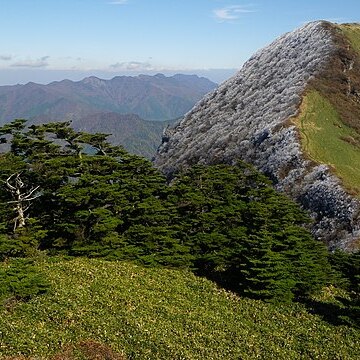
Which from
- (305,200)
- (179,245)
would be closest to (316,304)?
(179,245)

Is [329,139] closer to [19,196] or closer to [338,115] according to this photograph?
[338,115]

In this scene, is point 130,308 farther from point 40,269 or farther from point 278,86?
point 278,86

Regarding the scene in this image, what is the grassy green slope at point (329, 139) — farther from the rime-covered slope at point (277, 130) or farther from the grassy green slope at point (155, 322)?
the grassy green slope at point (155, 322)

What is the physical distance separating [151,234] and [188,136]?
318ft

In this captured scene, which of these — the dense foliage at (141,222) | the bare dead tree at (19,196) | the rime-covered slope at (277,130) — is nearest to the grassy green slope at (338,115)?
A: the rime-covered slope at (277,130)

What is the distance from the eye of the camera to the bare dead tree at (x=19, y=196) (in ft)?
148

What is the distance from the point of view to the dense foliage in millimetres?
43219

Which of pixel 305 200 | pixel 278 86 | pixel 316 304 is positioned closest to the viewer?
pixel 316 304

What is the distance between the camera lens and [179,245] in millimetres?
46750

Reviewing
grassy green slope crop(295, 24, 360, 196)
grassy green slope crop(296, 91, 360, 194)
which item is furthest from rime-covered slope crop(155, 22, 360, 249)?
grassy green slope crop(296, 91, 360, 194)

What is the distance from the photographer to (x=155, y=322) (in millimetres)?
32438

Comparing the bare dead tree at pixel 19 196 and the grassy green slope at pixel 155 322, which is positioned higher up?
the bare dead tree at pixel 19 196

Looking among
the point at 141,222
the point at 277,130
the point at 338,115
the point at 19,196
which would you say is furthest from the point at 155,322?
the point at 338,115

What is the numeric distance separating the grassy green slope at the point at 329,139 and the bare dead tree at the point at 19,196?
56.2m
